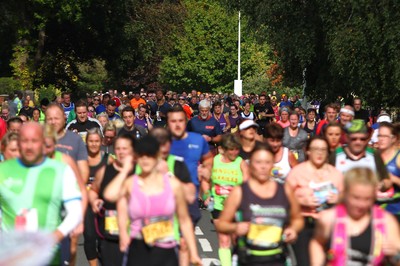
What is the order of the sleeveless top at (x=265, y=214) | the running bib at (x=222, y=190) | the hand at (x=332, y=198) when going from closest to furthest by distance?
1. the sleeveless top at (x=265, y=214)
2. the hand at (x=332, y=198)
3. the running bib at (x=222, y=190)

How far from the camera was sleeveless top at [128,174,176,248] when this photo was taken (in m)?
7.83

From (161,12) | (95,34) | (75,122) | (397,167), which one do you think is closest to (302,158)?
(75,122)

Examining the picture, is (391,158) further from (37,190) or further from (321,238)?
(37,190)

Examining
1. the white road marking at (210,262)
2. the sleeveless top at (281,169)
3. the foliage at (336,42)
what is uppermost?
the foliage at (336,42)

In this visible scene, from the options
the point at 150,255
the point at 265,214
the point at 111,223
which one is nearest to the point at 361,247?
the point at 265,214

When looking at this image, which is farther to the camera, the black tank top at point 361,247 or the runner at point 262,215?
the runner at point 262,215

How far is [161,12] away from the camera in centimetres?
7094

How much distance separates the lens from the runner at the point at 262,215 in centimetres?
805

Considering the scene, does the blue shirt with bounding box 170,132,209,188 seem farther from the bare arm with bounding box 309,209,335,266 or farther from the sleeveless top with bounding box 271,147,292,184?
the bare arm with bounding box 309,209,335,266

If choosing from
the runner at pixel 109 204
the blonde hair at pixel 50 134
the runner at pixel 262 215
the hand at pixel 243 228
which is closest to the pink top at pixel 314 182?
the runner at pixel 262 215

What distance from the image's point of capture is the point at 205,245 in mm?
14289

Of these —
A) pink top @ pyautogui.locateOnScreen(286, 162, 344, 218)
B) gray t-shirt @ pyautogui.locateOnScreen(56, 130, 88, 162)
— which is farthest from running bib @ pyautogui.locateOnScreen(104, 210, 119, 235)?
pink top @ pyautogui.locateOnScreen(286, 162, 344, 218)

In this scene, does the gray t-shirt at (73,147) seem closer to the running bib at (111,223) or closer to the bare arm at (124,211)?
the running bib at (111,223)

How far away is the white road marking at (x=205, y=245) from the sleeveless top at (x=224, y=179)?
214 cm
